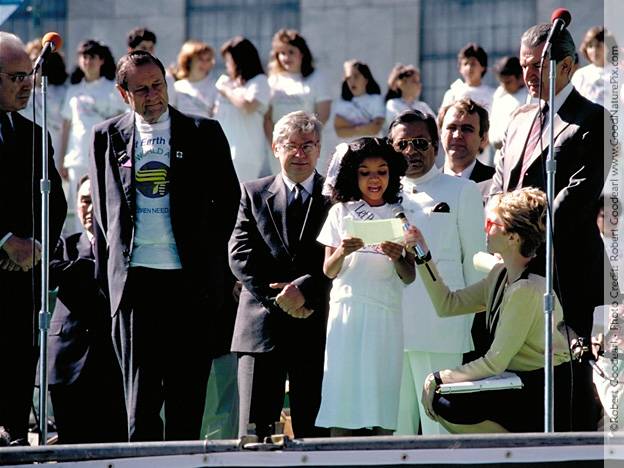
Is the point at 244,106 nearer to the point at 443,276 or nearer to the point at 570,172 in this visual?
the point at 443,276

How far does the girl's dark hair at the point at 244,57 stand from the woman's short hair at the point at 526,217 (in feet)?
16.2

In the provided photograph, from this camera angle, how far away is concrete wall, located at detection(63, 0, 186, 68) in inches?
683

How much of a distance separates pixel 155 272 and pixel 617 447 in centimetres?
260

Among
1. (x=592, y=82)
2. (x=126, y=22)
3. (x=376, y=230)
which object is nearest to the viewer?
(x=376, y=230)

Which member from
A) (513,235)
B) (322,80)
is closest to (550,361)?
(513,235)

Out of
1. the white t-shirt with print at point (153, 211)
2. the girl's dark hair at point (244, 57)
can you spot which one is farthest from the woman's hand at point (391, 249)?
the girl's dark hair at point (244, 57)

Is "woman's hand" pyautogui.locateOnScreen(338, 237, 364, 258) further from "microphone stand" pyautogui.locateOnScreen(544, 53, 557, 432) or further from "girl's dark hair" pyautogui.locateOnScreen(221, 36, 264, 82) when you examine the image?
"girl's dark hair" pyautogui.locateOnScreen(221, 36, 264, 82)

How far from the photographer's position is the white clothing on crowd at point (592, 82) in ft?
37.5

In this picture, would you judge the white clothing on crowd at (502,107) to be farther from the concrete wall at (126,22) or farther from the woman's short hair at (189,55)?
the concrete wall at (126,22)

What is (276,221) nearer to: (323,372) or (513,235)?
(323,372)

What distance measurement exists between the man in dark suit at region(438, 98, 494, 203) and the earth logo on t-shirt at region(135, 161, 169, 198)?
1.78m

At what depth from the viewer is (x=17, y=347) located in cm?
775

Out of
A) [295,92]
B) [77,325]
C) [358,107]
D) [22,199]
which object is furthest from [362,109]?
[22,199]

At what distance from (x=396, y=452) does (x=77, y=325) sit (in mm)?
3071
